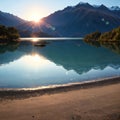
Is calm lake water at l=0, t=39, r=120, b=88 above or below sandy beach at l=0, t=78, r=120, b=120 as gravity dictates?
above

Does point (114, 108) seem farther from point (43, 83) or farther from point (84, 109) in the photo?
point (43, 83)

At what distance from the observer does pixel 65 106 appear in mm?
21531

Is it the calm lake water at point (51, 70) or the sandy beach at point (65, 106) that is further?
the calm lake water at point (51, 70)

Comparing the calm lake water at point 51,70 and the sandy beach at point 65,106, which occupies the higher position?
the calm lake water at point 51,70

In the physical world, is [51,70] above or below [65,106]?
above

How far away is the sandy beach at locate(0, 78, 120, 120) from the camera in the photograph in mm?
18797

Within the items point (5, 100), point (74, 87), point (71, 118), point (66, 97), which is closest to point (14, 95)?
point (5, 100)

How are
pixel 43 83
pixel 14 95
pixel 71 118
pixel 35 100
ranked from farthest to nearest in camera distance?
pixel 43 83 < pixel 14 95 < pixel 35 100 < pixel 71 118

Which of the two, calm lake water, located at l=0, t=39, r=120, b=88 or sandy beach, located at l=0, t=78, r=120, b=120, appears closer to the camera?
sandy beach, located at l=0, t=78, r=120, b=120

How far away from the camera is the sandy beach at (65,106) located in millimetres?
18797

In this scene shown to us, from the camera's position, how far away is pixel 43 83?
38250 mm

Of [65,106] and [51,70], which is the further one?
[51,70]

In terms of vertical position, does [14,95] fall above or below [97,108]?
above

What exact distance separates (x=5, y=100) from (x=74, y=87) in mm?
10270
